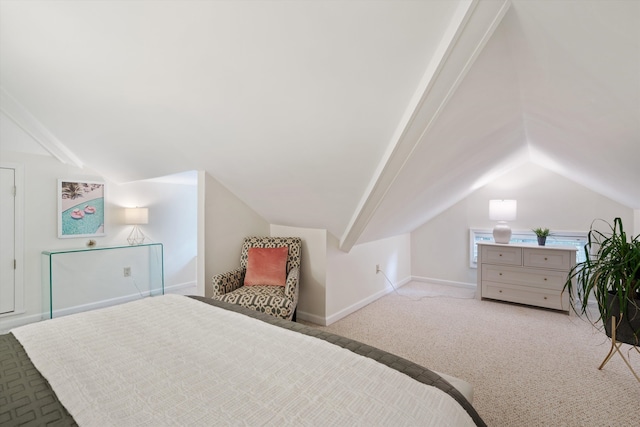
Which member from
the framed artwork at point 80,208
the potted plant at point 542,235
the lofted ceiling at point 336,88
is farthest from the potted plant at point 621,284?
the framed artwork at point 80,208

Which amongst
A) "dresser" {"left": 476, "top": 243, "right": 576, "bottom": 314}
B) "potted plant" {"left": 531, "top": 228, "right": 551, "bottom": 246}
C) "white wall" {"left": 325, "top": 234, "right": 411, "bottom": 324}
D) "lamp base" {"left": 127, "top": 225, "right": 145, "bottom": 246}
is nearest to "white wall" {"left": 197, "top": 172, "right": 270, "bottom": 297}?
"white wall" {"left": 325, "top": 234, "right": 411, "bottom": 324}

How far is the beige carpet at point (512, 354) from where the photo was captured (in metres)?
1.86

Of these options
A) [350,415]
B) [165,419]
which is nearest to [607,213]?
[350,415]

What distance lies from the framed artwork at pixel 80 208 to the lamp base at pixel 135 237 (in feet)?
1.08

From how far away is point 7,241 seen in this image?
3.16 metres

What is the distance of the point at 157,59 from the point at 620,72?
230 centimetres

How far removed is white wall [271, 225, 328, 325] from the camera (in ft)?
10.6

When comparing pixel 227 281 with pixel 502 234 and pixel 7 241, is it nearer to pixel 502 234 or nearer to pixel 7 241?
pixel 7 241

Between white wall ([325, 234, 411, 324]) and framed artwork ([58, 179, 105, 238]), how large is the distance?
287cm

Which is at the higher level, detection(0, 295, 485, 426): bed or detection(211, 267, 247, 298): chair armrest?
detection(0, 295, 485, 426): bed

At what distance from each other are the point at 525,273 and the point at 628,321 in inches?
76.8

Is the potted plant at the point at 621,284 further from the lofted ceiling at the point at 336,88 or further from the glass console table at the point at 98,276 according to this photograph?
the glass console table at the point at 98,276

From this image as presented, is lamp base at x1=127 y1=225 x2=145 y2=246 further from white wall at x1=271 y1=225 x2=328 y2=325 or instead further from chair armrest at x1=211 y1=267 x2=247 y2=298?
white wall at x1=271 y1=225 x2=328 y2=325

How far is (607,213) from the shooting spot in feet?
12.3
